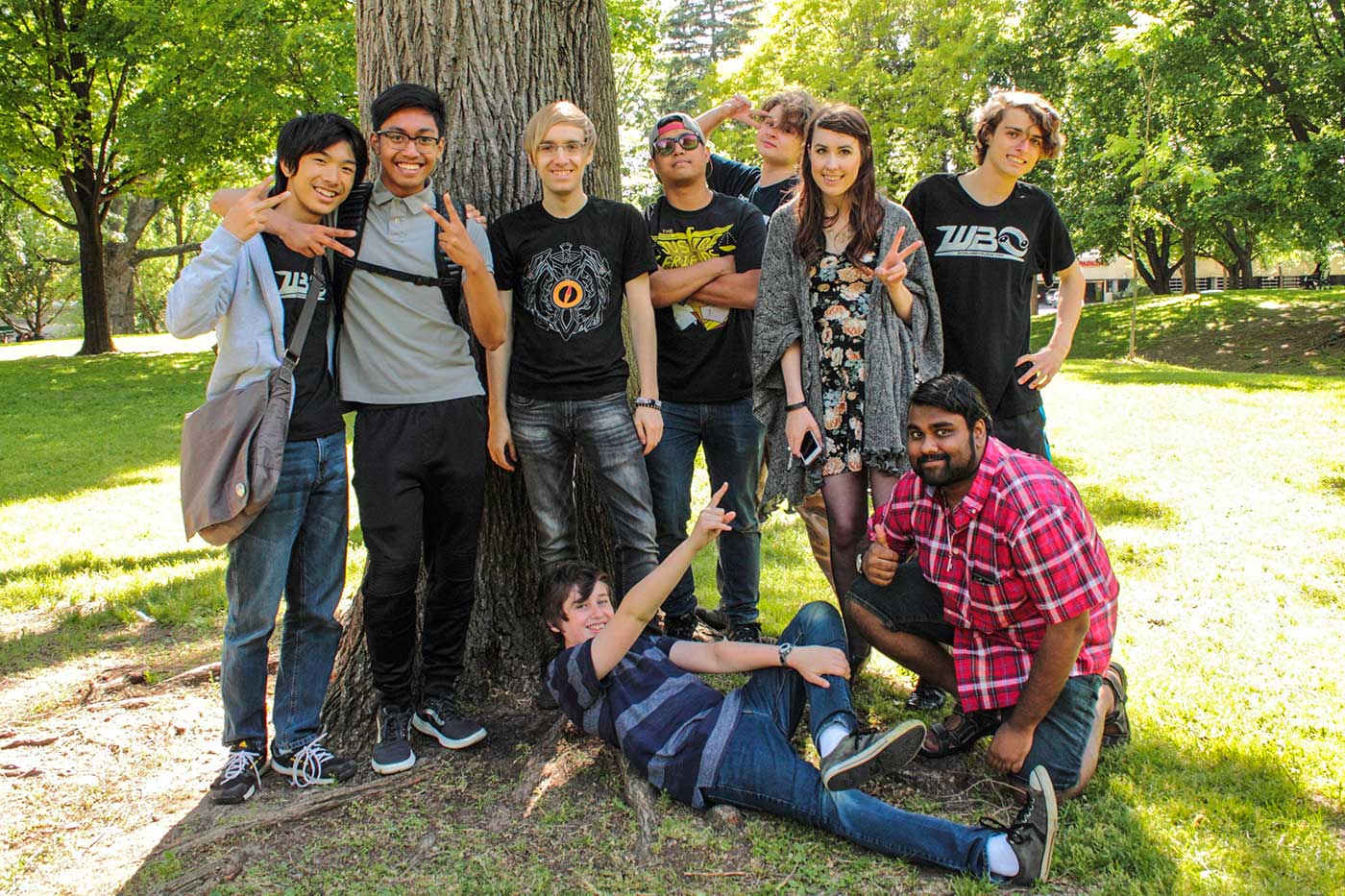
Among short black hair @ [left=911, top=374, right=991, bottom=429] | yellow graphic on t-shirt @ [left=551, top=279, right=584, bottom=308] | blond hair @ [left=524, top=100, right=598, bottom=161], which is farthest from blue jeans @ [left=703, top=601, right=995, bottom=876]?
blond hair @ [left=524, top=100, right=598, bottom=161]

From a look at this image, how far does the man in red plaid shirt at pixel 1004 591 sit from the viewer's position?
2988mm

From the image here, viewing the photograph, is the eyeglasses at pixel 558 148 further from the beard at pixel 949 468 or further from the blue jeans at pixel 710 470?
the beard at pixel 949 468

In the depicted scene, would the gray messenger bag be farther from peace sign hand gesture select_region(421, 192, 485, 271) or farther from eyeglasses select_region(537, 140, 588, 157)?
eyeglasses select_region(537, 140, 588, 157)

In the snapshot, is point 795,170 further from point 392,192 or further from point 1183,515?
point 1183,515

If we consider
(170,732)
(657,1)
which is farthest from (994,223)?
(657,1)

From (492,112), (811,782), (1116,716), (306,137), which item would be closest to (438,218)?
(306,137)

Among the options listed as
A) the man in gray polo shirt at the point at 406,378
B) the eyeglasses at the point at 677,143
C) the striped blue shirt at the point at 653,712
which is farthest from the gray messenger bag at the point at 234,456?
the eyeglasses at the point at 677,143

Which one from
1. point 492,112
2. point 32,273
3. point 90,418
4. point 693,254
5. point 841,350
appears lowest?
point 90,418

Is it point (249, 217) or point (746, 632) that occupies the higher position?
point (249, 217)

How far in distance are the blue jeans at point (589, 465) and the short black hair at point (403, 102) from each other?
3.39 ft

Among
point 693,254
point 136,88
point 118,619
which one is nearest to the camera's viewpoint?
point 693,254

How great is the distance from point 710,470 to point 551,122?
5.25 ft

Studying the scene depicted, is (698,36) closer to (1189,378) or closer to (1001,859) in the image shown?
(1189,378)

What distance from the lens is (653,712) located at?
3.24 meters
